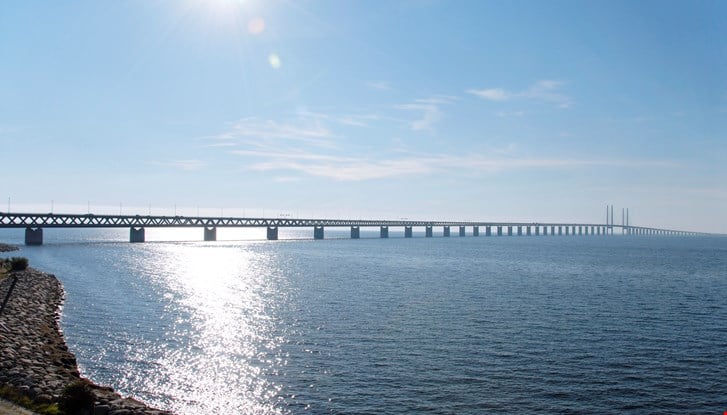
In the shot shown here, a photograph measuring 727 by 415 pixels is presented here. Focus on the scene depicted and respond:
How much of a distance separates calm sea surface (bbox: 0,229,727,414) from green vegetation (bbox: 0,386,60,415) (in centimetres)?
443

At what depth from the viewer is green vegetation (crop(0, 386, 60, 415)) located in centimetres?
1950

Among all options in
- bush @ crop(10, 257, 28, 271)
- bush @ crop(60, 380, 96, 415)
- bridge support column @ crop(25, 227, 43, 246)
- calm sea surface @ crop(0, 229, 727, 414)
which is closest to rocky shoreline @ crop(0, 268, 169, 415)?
bush @ crop(60, 380, 96, 415)

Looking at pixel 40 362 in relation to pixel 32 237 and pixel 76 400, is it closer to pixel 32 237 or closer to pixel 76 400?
pixel 76 400

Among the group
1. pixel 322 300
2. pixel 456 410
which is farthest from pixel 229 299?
pixel 456 410

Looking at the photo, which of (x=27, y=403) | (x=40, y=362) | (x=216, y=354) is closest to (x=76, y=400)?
(x=27, y=403)

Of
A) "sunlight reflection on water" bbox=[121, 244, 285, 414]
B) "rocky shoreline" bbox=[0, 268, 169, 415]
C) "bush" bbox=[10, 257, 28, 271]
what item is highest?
"bush" bbox=[10, 257, 28, 271]

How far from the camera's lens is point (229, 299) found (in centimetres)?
5431

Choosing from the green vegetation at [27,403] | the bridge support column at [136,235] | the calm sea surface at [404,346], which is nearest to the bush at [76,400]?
the green vegetation at [27,403]

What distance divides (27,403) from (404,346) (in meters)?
19.3

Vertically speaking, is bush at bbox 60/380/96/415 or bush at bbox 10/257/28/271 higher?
bush at bbox 10/257/28/271

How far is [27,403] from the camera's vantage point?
2038 cm

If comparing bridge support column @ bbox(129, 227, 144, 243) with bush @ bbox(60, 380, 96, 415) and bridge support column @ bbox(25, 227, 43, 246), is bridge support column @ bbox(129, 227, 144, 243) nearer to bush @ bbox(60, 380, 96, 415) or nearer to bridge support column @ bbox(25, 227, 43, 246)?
bridge support column @ bbox(25, 227, 43, 246)

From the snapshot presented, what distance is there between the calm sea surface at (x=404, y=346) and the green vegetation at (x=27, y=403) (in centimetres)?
443

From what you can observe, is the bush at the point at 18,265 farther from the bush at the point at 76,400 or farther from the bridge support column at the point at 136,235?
the bridge support column at the point at 136,235
